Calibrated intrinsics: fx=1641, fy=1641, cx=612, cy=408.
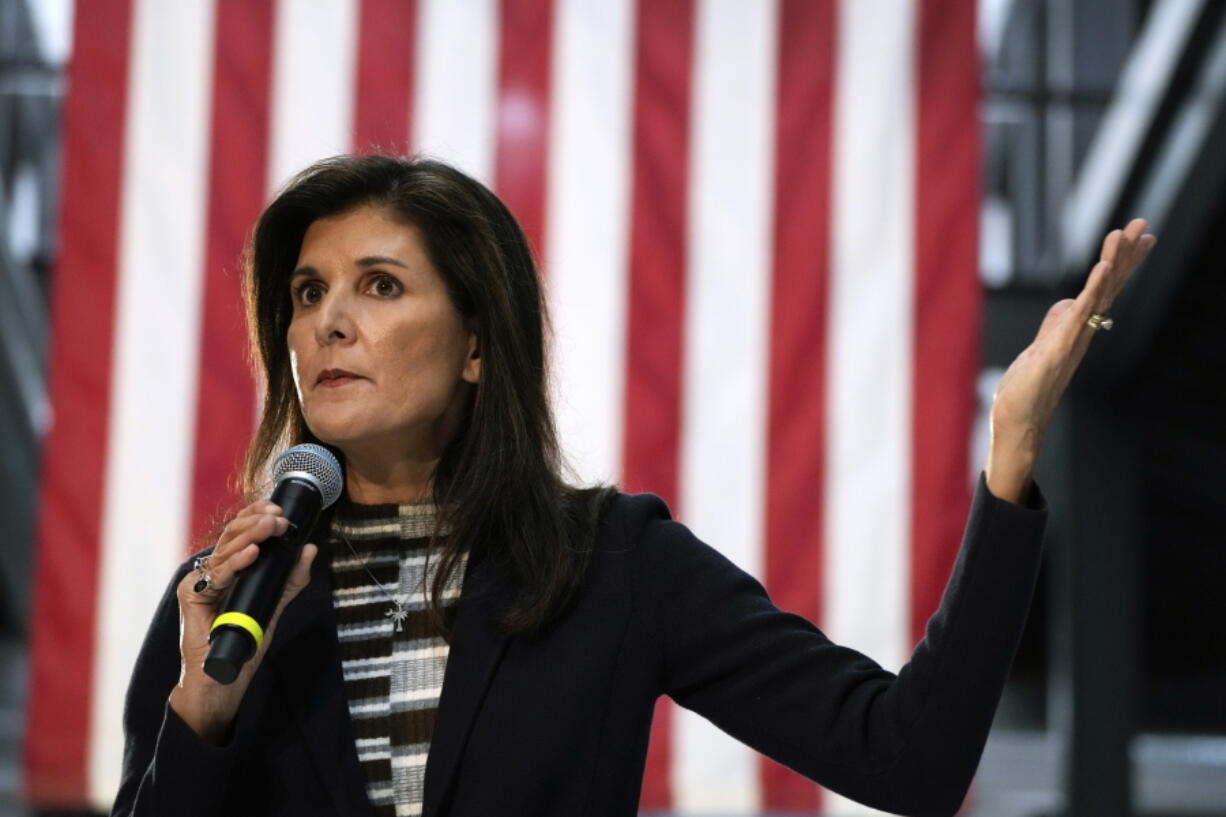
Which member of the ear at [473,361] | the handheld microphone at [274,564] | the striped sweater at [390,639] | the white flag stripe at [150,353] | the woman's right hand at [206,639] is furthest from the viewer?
the white flag stripe at [150,353]

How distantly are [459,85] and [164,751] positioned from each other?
2.16 m

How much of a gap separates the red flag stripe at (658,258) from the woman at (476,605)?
154 cm

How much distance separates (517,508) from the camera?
66.6 inches

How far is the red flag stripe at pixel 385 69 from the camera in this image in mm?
3354

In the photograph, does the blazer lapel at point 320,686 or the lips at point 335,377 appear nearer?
the blazer lapel at point 320,686

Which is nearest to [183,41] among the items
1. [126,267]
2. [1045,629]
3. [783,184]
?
[126,267]

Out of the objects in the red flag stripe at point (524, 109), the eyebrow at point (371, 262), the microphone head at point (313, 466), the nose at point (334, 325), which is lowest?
the microphone head at point (313, 466)

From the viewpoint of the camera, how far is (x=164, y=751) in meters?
1.43

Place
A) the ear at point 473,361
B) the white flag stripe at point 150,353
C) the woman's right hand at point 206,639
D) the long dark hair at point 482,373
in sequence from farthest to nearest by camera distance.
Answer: the white flag stripe at point 150,353 → the ear at point 473,361 → the long dark hair at point 482,373 → the woman's right hand at point 206,639

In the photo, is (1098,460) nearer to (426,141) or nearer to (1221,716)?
(426,141)

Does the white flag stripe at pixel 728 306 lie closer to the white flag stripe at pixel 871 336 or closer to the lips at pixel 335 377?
the white flag stripe at pixel 871 336

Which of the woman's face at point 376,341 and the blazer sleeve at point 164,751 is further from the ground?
the woman's face at point 376,341

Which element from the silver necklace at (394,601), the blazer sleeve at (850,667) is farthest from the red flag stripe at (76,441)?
the blazer sleeve at (850,667)

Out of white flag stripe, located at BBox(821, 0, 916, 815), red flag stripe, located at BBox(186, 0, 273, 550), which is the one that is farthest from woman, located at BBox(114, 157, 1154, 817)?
white flag stripe, located at BBox(821, 0, 916, 815)
